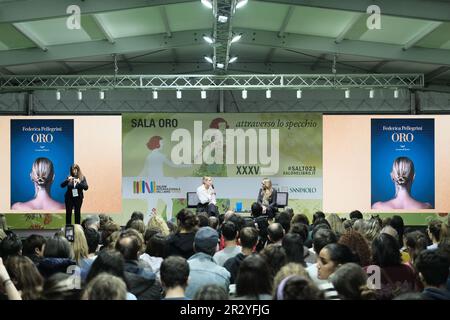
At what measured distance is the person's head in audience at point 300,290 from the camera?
2.45 m

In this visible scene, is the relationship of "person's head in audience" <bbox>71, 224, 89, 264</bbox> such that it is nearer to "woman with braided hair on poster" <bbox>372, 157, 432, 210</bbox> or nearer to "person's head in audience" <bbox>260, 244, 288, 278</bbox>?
"person's head in audience" <bbox>260, 244, 288, 278</bbox>

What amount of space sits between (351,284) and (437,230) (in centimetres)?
309

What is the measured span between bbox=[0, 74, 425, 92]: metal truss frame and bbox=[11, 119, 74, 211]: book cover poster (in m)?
1.07

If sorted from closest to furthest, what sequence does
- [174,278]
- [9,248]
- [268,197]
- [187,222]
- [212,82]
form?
1. [174,278]
2. [9,248]
3. [187,222]
4. [268,197]
5. [212,82]

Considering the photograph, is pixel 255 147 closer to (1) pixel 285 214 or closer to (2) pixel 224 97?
(2) pixel 224 97

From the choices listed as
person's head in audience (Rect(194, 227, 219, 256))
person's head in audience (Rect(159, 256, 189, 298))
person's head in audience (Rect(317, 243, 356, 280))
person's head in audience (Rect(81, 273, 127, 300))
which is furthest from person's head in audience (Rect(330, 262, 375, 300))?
person's head in audience (Rect(194, 227, 219, 256))

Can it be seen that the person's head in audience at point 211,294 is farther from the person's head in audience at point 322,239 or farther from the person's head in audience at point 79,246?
the person's head in audience at point 79,246

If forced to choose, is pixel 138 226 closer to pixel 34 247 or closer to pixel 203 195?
pixel 34 247

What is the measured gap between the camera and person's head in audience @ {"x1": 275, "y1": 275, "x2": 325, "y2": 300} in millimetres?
2445

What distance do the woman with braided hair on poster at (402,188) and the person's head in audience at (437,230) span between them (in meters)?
8.10

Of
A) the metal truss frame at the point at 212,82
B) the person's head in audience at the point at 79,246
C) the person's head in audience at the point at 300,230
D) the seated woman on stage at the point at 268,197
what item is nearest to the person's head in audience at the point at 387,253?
the person's head in audience at the point at 300,230

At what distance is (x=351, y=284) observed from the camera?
3033mm

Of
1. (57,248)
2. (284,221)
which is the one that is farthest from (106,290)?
(284,221)

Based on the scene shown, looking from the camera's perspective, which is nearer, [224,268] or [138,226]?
[224,268]
